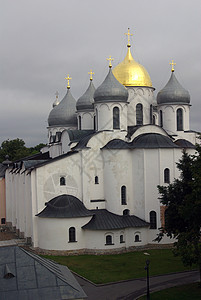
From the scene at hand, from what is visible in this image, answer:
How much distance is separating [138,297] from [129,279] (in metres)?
2.78

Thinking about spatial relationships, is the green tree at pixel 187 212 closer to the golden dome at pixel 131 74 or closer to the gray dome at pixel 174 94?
the gray dome at pixel 174 94

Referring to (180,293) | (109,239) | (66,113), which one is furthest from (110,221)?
(66,113)

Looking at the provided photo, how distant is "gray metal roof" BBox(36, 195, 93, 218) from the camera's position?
29.4 metres

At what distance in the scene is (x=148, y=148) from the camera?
101 ft

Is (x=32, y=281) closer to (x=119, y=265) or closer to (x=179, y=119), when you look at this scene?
(x=119, y=265)

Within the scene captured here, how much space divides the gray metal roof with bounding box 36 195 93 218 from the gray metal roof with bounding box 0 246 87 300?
13.8m

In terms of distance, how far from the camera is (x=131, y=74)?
36094mm

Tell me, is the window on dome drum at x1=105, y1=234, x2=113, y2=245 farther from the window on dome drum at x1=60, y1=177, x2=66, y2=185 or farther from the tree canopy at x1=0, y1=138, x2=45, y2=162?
the tree canopy at x1=0, y1=138, x2=45, y2=162

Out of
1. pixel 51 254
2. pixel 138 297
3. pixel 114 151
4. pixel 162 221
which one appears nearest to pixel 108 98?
pixel 114 151

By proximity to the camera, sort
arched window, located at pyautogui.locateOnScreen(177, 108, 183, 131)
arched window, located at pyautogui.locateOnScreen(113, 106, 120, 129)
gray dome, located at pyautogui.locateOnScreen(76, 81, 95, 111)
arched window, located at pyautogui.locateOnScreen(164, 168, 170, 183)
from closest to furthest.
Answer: arched window, located at pyautogui.locateOnScreen(164, 168, 170, 183) → arched window, located at pyautogui.locateOnScreen(113, 106, 120, 129) → arched window, located at pyautogui.locateOnScreen(177, 108, 183, 131) → gray dome, located at pyautogui.locateOnScreen(76, 81, 95, 111)

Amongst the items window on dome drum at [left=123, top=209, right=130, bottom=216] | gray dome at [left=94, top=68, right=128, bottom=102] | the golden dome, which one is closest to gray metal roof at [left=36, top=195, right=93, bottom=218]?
window on dome drum at [left=123, top=209, right=130, bottom=216]

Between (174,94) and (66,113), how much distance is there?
38.5 ft

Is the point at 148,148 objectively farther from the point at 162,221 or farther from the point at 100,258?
the point at 100,258

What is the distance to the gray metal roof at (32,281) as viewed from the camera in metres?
13.8
